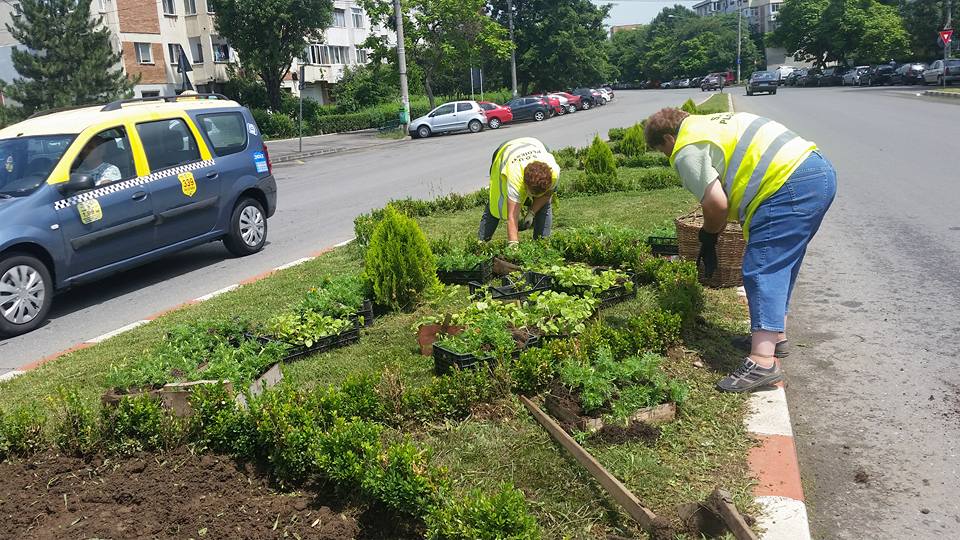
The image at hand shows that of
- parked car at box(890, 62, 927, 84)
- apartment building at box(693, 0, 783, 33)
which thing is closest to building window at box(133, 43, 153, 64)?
parked car at box(890, 62, 927, 84)

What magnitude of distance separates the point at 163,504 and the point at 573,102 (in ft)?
154

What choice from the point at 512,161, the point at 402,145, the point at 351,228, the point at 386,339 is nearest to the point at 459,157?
the point at 402,145

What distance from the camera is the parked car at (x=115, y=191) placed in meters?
7.03

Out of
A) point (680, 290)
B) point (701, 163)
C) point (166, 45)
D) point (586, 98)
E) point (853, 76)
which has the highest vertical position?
point (166, 45)

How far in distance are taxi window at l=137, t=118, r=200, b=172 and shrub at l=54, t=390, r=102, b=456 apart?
4904 mm

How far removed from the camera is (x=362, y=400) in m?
3.92

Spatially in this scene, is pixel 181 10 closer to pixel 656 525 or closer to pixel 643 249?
pixel 643 249

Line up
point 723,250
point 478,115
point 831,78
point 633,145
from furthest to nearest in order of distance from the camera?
1. point 831,78
2. point 478,115
3. point 633,145
4. point 723,250

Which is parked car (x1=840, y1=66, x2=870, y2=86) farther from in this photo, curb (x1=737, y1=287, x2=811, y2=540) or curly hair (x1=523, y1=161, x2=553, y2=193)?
curb (x1=737, y1=287, x2=811, y2=540)

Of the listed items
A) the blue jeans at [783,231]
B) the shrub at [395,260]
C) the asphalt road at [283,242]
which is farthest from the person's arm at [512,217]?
the asphalt road at [283,242]

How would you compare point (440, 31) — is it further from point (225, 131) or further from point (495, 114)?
point (225, 131)

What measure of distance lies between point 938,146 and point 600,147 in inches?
314

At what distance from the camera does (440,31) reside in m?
37.7

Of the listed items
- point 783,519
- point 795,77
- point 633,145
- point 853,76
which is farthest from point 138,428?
point 795,77
